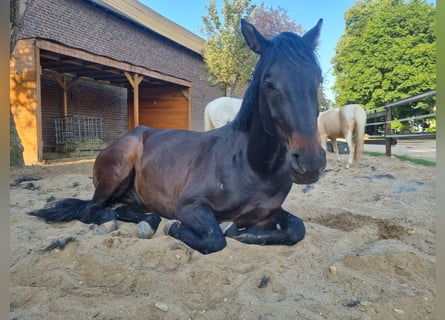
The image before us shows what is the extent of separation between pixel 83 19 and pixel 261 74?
34.2 feet

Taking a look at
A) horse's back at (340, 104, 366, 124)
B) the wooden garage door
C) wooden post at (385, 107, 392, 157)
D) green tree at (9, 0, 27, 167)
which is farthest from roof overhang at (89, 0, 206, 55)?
wooden post at (385, 107, 392, 157)

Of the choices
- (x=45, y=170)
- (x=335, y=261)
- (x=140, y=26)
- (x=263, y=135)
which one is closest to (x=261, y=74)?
(x=263, y=135)

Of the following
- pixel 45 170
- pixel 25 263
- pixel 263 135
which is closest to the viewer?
pixel 25 263

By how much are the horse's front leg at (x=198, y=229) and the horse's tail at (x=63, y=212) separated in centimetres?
87

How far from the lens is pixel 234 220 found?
1.86 metres

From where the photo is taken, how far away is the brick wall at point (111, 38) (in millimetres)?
8547

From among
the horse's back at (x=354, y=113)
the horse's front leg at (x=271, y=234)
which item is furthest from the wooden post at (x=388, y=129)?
the horse's front leg at (x=271, y=234)

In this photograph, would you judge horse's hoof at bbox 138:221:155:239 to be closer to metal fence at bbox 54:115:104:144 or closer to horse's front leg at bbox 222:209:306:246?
horse's front leg at bbox 222:209:306:246

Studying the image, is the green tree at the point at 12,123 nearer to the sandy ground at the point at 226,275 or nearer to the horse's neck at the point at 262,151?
the sandy ground at the point at 226,275

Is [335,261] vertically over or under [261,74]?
under

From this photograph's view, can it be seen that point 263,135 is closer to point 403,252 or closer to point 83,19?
point 403,252

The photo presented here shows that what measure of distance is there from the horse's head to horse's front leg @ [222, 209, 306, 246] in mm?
606

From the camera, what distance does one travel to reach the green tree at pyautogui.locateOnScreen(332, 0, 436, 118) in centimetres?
525

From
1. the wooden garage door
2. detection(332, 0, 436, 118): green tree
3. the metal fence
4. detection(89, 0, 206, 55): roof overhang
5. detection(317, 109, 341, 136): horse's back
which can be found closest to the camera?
detection(332, 0, 436, 118): green tree
